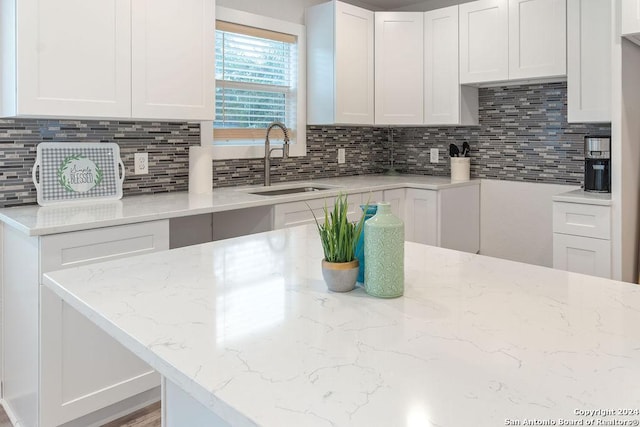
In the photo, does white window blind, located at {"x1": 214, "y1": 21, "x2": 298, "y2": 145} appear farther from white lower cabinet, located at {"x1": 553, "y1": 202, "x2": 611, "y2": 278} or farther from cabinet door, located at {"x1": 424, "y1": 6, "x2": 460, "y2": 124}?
white lower cabinet, located at {"x1": 553, "y1": 202, "x2": 611, "y2": 278}

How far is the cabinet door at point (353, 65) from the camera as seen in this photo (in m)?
3.54

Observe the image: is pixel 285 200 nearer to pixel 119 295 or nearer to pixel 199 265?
pixel 199 265

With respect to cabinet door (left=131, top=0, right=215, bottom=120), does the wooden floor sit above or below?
Result: below

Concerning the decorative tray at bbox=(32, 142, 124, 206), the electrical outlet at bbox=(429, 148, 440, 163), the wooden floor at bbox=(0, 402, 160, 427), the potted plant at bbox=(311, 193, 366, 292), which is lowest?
the wooden floor at bbox=(0, 402, 160, 427)

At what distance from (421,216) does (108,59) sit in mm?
2250

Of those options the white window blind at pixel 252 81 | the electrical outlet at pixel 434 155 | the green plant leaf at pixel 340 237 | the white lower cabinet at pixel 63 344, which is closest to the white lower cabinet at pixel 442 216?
the electrical outlet at pixel 434 155

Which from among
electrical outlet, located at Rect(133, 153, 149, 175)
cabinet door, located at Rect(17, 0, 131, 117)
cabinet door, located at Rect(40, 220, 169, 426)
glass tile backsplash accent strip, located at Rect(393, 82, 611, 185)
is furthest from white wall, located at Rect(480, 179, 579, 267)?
cabinet door, located at Rect(17, 0, 131, 117)

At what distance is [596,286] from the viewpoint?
123cm

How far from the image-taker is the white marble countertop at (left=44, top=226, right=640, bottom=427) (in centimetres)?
69

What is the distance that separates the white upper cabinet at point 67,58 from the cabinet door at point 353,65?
159 centimetres

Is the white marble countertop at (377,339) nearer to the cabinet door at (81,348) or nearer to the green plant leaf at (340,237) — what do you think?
the green plant leaf at (340,237)

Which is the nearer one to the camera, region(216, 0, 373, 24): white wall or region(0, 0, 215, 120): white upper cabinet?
region(0, 0, 215, 120): white upper cabinet

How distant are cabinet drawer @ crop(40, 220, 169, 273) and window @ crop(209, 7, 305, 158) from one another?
3.64 ft

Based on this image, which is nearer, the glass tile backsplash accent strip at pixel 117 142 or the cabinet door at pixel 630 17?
the glass tile backsplash accent strip at pixel 117 142
